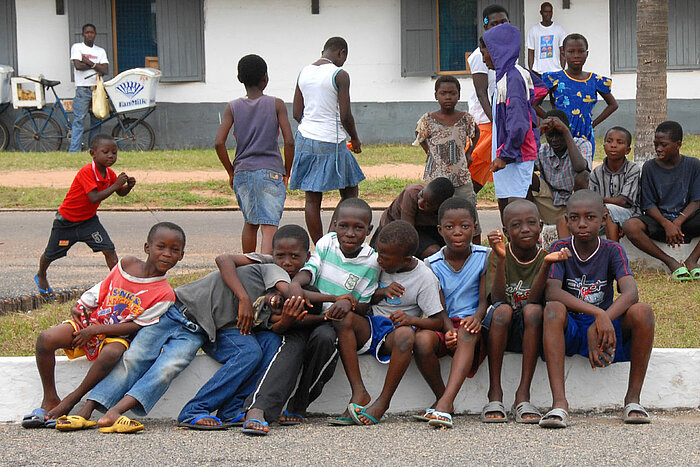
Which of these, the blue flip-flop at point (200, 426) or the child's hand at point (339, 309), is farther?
the child's hand at point (339, 309)

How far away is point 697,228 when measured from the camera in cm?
789

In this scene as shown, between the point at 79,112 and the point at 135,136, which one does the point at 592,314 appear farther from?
the point at 135,136

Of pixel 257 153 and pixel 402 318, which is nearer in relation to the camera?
pixel 402 318

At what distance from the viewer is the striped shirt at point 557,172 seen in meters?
7.86

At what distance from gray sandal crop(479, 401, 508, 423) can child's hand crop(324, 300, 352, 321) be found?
83 centimetres

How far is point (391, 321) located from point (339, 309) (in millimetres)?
358

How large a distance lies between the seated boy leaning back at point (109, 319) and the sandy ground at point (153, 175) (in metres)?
8.60

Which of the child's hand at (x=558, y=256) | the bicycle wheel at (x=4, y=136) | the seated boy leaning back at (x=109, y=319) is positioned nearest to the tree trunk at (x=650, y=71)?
the child's hand at (x=558, y=256)

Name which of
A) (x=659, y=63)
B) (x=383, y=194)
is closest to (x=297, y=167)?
(x=659, y=63)

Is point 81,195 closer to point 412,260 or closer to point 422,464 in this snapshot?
point 412,260

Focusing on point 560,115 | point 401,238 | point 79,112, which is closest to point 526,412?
point 401,238

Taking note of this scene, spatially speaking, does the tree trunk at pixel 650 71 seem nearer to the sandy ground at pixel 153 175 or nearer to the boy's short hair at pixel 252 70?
the boy's short hair at pixel 252 70

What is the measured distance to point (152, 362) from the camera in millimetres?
5160

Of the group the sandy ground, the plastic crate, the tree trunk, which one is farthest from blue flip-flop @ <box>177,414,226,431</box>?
the plastic crate
